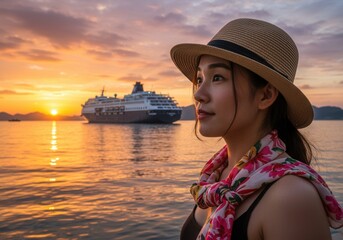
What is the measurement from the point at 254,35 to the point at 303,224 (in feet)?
2.43

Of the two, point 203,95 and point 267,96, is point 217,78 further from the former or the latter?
point 267,96

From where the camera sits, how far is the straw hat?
143 centimetres

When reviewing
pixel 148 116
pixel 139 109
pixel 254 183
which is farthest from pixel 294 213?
pixel 139 109

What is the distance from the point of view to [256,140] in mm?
1582

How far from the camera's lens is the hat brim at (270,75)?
55.7 inches

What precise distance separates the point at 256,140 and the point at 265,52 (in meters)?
0.37

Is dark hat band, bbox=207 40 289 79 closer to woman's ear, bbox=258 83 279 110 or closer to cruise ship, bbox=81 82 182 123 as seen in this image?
Answer: woman's ear, bbox=258 83 279 110

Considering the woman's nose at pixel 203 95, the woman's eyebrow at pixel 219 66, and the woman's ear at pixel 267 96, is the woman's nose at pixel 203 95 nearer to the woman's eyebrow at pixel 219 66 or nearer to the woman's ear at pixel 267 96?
the woman's eyebrow at pixel 219 66

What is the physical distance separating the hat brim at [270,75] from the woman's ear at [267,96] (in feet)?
0.12

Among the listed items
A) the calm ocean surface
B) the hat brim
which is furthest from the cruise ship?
the hat brim

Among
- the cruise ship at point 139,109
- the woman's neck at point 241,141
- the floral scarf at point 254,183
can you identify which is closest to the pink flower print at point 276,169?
the floral scarf at point 254,183

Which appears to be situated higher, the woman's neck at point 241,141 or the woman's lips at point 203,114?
the woman's lips at point 203,114

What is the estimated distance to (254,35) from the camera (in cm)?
148

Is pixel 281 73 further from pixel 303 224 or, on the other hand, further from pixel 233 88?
pixel 303 224
